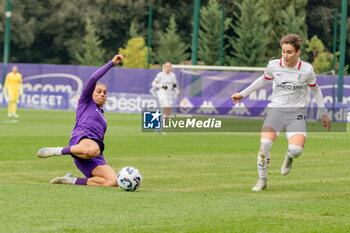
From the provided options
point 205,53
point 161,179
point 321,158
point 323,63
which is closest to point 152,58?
point 205,53

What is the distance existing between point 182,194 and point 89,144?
5.27 ft

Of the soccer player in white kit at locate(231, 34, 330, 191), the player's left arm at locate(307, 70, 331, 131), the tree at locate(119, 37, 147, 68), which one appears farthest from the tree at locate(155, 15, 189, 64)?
the soccer player in white kit at locate(231, 34, 330, 191)

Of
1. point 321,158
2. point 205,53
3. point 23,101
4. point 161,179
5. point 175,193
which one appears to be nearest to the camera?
point 175,193

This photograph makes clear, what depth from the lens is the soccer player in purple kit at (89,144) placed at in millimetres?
10812

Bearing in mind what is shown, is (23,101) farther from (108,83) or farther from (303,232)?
(303,232)

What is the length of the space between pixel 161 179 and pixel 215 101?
23790 mm

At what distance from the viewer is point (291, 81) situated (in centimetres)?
1093

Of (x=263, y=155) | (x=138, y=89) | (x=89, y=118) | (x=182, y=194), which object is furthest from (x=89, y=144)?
(x=138, y=89)

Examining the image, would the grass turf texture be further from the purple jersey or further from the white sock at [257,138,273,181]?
the purple jersey

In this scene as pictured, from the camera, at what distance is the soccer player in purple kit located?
426 inches

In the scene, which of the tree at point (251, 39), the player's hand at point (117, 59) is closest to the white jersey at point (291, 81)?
the player's hand at point (117, 59)

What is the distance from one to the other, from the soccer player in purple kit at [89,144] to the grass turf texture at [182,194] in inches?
18.5

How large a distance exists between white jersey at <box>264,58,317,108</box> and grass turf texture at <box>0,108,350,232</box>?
1.27 m

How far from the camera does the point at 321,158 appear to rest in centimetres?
1683
